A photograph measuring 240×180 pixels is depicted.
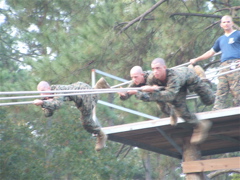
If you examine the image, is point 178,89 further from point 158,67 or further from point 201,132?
point 201,132

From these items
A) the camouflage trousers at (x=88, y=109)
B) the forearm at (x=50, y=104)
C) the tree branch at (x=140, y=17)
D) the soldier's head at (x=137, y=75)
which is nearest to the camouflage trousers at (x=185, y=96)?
the soldier's head at (x=137, y=75)

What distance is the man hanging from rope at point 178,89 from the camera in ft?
18.7

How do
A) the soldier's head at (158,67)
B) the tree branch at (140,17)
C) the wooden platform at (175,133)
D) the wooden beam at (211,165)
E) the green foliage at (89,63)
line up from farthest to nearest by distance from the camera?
the green foliage at (89,63) < the tree branch at (140,17) < the wooden beam at (211,165) < the wooden platform at (175,133) < the soldier's head at (158,67)

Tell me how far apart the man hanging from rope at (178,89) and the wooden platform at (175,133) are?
28 cm

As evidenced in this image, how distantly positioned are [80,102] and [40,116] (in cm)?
478

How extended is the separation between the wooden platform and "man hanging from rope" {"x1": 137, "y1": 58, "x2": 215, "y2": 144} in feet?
0.93

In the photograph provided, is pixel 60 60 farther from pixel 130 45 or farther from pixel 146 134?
pixel 146 134

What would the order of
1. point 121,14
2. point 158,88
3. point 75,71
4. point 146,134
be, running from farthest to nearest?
point 121,14
point 75,71
point 146,134
point 158,88

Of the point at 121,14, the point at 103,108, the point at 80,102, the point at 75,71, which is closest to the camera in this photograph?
the point at 80,102

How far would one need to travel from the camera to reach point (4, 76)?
14.1 m

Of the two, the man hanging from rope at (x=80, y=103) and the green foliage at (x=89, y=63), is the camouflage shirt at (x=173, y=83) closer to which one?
the man hanging from rope at (x=80, y=103)

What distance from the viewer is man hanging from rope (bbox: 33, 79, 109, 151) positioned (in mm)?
6055

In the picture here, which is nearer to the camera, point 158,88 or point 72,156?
point 158,88

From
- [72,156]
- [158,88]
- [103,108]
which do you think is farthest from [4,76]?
[158,88]
